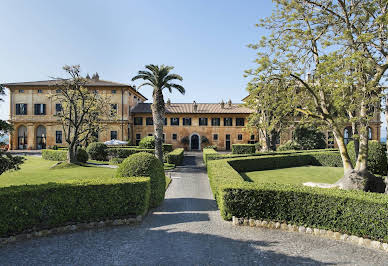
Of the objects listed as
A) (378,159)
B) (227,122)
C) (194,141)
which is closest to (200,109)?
(227,122)

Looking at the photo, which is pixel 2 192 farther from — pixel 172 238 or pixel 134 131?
pixel 134 131

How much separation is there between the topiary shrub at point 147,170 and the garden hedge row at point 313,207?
2726 mm

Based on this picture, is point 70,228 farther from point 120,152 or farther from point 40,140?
point 40,140

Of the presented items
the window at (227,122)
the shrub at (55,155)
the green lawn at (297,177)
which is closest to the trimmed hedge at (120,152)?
the shrub at (55,155)

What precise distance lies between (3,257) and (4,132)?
4.39m

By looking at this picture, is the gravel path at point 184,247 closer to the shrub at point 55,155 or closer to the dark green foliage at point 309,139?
the shrub at point 55,155

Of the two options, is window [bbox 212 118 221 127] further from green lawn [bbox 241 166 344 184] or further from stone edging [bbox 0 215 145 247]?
stone edging [bbox 0 215 145 247]

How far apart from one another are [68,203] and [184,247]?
12.5 ft

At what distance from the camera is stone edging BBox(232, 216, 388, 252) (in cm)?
557

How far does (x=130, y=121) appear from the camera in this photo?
35438mm

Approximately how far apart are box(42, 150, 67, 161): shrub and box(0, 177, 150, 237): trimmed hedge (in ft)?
55.9

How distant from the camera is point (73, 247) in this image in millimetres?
5531

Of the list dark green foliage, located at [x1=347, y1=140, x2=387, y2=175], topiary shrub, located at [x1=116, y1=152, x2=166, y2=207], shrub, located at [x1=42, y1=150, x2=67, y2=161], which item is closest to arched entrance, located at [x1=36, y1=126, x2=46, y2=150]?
shrub, located at [x1=42, y1=150, x2=67, y2=161]

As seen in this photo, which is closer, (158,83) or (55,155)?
(158,83)
